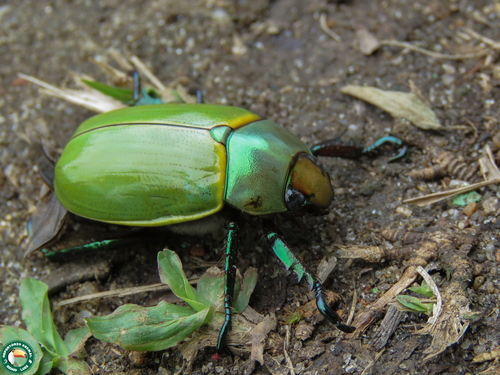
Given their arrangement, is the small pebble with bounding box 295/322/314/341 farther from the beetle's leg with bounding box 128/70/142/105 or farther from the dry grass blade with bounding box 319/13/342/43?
the dry grass blade with bounding box 319/13/342/43

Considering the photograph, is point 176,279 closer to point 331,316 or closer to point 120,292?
point 120,292

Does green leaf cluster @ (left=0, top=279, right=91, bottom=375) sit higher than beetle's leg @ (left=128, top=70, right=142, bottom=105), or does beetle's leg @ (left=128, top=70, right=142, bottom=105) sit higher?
beetle's leg @ (left=128, top=70, right=142, bottom=105)

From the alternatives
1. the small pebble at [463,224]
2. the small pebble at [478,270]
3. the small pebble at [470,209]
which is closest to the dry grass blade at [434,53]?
the small pebble at [470,209]

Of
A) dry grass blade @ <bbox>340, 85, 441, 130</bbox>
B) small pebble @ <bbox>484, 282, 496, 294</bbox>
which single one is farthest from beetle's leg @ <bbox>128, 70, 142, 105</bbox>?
small pebble @ <bbox>484, 282, 496, 294</bbox>

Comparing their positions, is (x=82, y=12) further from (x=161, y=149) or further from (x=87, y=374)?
(x=87, y=374)

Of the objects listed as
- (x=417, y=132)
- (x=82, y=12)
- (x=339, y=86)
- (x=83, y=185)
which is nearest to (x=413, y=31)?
(x=339, y=86)

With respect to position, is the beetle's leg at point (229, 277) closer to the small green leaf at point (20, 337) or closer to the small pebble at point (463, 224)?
the small green leaf at point (20, 337)

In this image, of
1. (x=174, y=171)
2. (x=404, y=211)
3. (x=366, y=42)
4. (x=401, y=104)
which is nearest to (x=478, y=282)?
(x=404, y=211)
